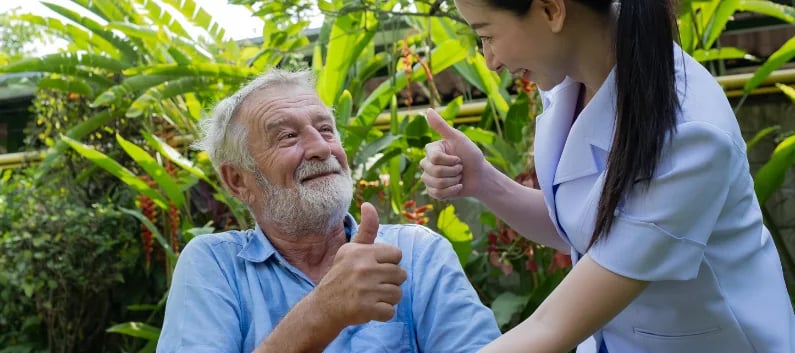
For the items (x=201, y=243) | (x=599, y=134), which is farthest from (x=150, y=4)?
(x=599, y=134)

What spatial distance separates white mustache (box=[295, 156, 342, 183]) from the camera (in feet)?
6.77

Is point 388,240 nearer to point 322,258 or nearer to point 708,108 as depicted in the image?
point 322,258

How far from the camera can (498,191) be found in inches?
70.2

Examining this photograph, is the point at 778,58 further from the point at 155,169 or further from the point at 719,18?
the point at 155,169

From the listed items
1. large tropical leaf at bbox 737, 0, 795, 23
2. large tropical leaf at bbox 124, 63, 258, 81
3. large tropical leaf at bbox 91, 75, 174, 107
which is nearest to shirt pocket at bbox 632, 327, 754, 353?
large tropical leaf at bbox 737, 0, 795, 23

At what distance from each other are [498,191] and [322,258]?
499 millimetres

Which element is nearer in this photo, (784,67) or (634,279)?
(634,279)

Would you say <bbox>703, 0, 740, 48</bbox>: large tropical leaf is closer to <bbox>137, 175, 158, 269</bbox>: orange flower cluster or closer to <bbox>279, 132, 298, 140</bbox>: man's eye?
<bbox>279, 132, 298, 140</bbox>: man's eye

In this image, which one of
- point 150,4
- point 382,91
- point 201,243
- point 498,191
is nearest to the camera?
point 498,191

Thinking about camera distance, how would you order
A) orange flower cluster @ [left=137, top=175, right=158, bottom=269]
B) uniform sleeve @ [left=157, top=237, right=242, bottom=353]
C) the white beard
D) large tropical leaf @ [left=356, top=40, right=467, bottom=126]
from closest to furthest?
uniform sleeve @ [left=157, top=237, right=242, bottom=353] → the white beard → large tropical leaf @ [left=356, top=40, right=467, bottom=126] → orange flower cluster @ [left=137, top=175, right=158, bottom=269]

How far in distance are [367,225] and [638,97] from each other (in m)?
0.50

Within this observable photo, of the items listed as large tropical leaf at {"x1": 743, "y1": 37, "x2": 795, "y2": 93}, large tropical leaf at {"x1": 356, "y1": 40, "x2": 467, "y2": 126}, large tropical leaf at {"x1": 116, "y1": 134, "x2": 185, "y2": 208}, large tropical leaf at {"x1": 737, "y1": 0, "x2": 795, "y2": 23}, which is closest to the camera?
large tropical leaf at {"x1": 743, "y1": 37, "x2": 795, "y2": 93}

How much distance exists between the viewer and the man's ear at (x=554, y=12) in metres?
1.32

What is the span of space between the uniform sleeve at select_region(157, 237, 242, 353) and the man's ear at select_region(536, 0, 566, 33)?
3.05 feet
